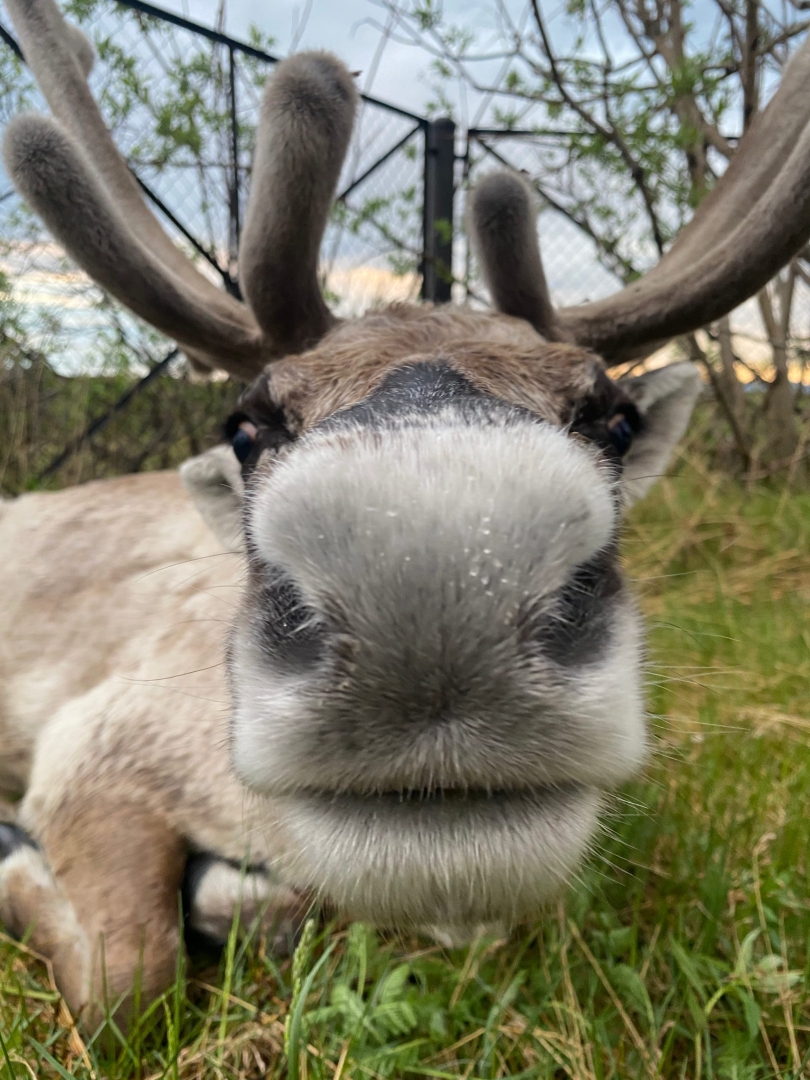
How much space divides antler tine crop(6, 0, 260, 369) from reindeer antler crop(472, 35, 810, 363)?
36.5 inches

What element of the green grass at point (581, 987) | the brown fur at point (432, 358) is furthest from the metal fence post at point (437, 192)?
the green grass at point (581, 987)

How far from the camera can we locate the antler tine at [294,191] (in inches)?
81.0

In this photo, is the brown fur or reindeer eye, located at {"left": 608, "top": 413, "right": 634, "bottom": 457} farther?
reindeer eye, located at {"left": 608, "top": 413, "right": 634, "bottom": 457}

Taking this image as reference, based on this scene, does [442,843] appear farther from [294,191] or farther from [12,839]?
[12,839]

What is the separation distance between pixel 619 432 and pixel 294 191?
123 centimetres

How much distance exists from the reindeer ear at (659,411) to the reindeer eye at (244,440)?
1227 millimetres

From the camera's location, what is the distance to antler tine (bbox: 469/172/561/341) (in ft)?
7.82

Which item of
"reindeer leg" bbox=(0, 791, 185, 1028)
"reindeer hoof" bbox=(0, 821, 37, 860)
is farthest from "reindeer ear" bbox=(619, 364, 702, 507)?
"reindeer hoof" bbox=(0, 821, 37, 860)

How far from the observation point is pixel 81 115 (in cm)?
244

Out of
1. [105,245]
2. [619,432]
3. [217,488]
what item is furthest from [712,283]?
[105,245]

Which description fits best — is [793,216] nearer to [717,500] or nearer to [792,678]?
[792,678]

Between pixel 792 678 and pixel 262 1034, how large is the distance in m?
2.93

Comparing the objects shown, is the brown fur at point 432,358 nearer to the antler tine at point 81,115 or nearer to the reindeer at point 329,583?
the reindeer at point 329,583

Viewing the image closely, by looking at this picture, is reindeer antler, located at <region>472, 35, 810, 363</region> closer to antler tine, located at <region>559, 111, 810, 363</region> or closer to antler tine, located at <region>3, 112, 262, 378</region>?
antler tine, located at <region>559, 111, 810, 363</region>
